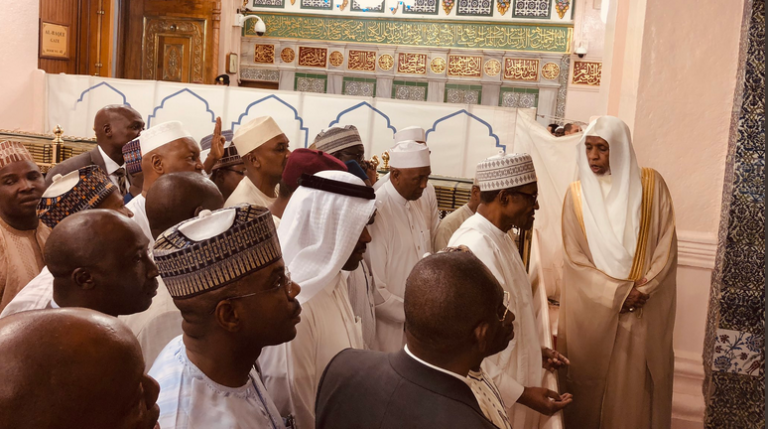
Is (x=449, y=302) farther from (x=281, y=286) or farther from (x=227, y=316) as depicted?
(x=227, y=316)

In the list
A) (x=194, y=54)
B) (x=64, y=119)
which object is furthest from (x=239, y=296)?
(x=194, y=54)

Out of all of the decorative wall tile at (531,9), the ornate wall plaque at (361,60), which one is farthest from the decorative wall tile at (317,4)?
the decorative wall tile at (531,9)

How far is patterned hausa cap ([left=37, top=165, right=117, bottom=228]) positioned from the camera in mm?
2465

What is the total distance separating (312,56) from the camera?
1333cm

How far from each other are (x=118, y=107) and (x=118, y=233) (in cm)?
276

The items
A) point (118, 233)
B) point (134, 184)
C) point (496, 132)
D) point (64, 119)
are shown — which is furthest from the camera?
point (64, 119)

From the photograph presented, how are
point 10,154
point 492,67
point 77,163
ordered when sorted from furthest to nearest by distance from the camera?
point 492,67, point 77,163, point 10,154

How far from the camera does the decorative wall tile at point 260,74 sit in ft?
43.8

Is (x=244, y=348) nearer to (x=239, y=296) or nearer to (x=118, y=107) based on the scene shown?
(x=239, y=296)

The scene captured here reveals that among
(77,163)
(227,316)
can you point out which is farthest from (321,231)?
(77,163)

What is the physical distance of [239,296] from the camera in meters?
1.46

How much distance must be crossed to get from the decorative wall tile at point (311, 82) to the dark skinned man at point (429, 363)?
1207 centimetres

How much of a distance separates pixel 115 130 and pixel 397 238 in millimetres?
2023

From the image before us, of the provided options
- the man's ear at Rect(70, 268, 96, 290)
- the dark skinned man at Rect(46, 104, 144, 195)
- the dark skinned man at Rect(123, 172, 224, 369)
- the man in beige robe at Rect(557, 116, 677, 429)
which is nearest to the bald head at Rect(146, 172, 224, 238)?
the dark skinned man at Rect(123, 172, 224, 369)
